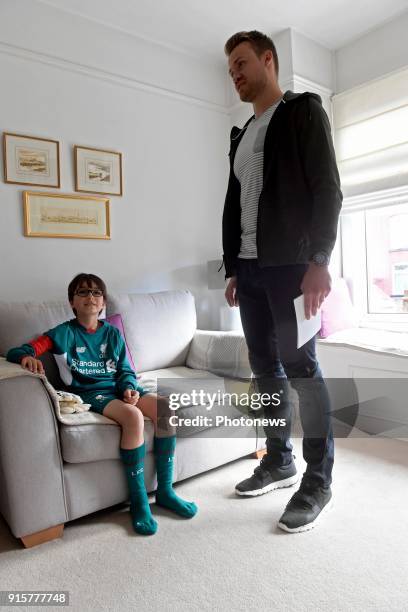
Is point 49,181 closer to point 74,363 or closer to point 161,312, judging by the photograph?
point 161,312

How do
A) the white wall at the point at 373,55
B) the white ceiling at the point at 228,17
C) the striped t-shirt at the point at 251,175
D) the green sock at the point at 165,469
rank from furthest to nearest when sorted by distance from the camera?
the white wall at the point at 373,55 < the white ceiling at the point at 228,17 < the green sock at the point at 165,469 < the striped t-shirt at the point at 251,175

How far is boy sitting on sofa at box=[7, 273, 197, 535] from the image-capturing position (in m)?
1.65

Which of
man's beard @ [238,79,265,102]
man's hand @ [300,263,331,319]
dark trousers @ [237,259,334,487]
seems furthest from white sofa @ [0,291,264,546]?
man's beard @ [238,79,265,102]

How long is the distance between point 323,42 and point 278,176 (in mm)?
2104

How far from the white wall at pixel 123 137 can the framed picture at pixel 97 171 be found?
0.17 feet

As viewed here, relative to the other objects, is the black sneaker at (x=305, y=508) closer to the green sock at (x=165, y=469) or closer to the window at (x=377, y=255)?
the green sock at (x=165, y=469)

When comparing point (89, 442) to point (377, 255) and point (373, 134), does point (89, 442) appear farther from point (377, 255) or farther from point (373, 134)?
point (373, 134)

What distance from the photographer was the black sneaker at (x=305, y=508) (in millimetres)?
1541

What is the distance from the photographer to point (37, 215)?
100 inches

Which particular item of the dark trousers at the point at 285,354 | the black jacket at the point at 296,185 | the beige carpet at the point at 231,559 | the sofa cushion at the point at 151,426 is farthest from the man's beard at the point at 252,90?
the beige carpet at the point at 231,559

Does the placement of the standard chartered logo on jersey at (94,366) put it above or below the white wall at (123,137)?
below

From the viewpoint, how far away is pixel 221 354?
2.36 metres

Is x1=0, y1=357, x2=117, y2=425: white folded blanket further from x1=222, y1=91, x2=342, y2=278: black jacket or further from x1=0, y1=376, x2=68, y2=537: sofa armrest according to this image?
x1=222, y1=91, x2=342, y2=278: black jacket

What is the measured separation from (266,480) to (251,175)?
3.90 feet
